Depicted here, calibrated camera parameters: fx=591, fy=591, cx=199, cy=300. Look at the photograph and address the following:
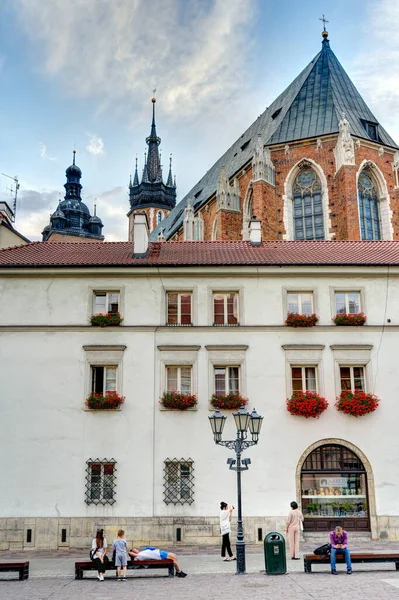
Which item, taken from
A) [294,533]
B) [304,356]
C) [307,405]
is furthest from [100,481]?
[304,356]

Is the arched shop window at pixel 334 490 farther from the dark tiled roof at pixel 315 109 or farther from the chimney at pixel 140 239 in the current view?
the dark tiled roof at pixel 315 109

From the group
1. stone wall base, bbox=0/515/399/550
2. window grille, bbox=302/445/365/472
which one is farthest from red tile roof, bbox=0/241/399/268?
stone wall base, bbox=0/515/399/550

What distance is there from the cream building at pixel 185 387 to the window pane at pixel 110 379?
0.12ft

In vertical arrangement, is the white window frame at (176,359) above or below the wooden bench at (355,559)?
above

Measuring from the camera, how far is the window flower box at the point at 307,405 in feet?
67.8

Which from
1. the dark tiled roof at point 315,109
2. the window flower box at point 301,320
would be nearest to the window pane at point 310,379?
the window flower box at point 301,320

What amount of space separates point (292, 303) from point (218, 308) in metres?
2.81

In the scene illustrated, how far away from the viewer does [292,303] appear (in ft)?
73.5

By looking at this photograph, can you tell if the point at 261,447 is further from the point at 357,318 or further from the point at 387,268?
the point at 387,268

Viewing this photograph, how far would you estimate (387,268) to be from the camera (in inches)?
874

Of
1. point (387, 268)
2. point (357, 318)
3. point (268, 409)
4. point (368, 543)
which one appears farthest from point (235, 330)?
point (368, 543)

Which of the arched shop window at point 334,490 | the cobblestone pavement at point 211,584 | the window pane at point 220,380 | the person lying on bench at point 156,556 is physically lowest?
the cobblestone pavement at point 211,584

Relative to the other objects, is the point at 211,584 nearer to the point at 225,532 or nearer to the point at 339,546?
the point at 339,546

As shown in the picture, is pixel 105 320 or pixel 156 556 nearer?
pixel 156 556
